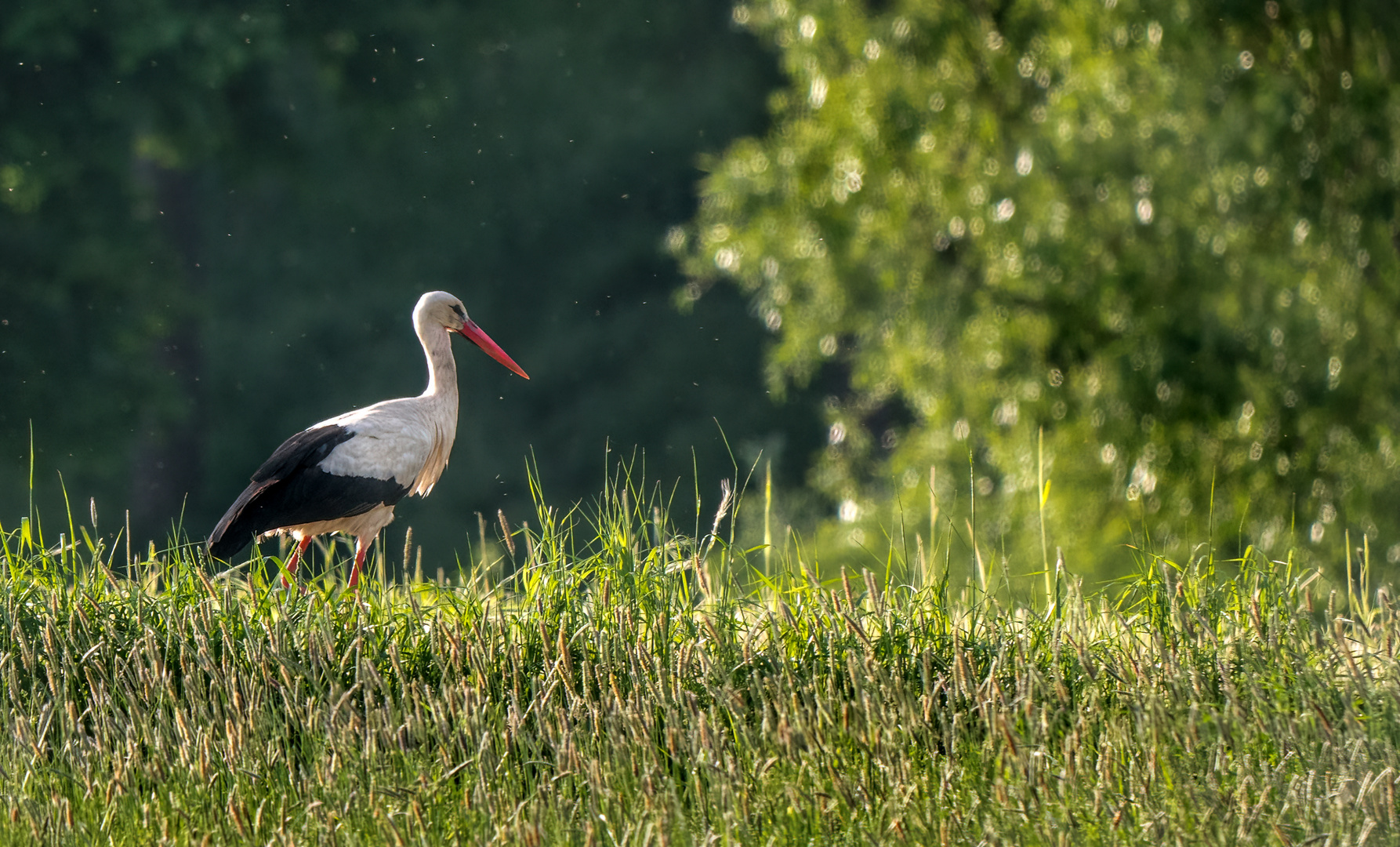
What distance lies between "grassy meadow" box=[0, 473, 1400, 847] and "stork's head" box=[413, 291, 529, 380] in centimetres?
221

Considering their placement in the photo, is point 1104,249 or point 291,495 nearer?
point 291,495

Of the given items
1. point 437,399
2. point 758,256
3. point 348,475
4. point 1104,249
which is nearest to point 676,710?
point 348,475

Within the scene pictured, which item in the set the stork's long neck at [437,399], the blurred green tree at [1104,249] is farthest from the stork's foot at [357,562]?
the blurred green tree at [1104,249]

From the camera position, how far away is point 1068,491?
903cm

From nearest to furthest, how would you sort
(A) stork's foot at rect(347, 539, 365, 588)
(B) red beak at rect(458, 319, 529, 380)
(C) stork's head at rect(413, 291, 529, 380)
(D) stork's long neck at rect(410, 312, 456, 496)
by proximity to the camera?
(A) stork's foot at rect(347, 539, 365, 588) < (D) stork's long neck at rect(410, 312, 456, 496) < (C) stork's head at rect(413, 291, 529, 380) < (B) red beak at rect(458, 319, 529, 380)

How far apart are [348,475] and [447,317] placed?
115cm

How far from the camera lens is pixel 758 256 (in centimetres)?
1003

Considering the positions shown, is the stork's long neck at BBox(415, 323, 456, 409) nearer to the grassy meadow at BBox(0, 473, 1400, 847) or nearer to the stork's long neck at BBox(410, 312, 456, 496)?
the stork's long neck at BBox(410, 312, 456, 496)

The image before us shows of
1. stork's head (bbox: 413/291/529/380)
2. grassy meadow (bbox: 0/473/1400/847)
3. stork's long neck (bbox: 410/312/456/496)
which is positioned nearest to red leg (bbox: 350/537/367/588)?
stork's long neck (bbox: 410/312/456/496)

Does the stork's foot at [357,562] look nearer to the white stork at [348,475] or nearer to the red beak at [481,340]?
the white stork at [348,475]

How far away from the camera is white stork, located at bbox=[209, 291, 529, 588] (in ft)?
17.7

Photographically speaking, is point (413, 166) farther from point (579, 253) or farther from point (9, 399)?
point (9, 399)

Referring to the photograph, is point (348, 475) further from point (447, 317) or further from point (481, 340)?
point (481, 340)

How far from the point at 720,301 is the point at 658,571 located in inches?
668
